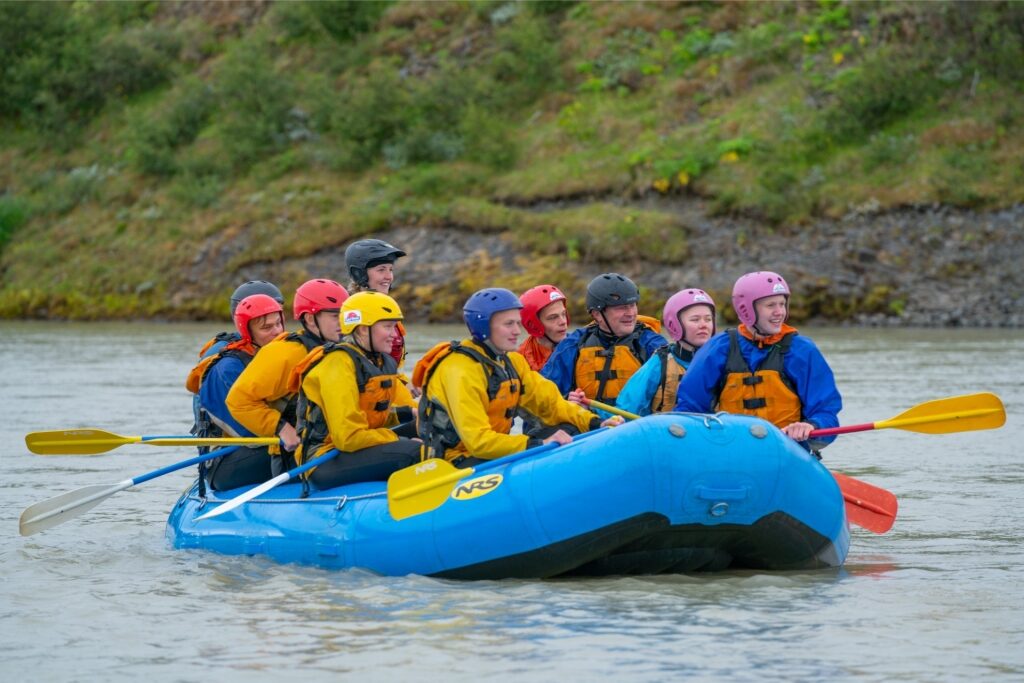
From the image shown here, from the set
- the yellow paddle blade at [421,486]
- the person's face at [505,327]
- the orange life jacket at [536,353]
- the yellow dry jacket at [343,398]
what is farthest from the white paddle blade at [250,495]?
the orange life jacket at [536,353]

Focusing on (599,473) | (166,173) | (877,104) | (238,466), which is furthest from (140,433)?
(166,173)

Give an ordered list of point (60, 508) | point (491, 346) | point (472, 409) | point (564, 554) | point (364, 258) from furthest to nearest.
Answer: point (364, 258) → point (60, 508) → point (491, 346) → point (472, 409) → point (564, 554)

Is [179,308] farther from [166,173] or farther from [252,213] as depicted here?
[166,173]

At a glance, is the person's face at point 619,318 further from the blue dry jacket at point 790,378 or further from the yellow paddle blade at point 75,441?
the yellow paddle blade at point 75,441

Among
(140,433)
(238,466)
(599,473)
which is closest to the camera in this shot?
(599,473)

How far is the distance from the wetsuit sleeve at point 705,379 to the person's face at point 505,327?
2.89 ft

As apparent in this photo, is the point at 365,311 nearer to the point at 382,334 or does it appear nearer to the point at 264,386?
the point at 382,334

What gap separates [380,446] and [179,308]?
948 inches

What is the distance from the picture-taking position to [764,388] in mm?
6906

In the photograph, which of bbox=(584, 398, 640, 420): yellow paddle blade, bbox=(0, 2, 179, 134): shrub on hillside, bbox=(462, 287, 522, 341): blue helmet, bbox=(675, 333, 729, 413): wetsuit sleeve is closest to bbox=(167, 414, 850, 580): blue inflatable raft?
bbox=(462, 287, 522, 341): blue helmet

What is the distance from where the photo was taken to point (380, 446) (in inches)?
277

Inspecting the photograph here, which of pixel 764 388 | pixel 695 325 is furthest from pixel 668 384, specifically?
pixel 764 388

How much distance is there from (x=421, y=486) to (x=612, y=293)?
209 centimetres

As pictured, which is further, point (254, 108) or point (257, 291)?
point (254, 108)
